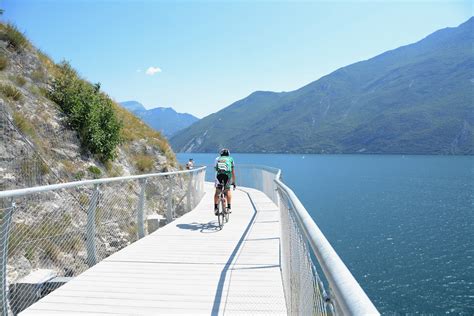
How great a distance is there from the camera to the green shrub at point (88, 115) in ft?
45.9

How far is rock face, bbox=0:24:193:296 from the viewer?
8.83 meters

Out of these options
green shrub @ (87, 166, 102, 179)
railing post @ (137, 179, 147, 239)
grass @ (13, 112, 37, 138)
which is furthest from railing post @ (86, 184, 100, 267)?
green shrub @ (87, 166, 102, 179)

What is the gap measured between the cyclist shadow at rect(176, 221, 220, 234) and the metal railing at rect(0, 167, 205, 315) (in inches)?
34.9

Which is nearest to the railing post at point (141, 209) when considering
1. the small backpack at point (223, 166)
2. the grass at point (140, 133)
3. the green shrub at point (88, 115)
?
the small backpack at point (223, 166)

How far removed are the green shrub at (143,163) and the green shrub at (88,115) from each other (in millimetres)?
1859

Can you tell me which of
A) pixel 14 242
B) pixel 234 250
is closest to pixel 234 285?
pixel 234 250

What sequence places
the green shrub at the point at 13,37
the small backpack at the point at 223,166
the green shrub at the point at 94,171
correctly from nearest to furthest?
1. the small backpack at the point at 223,166
2. the green shrub at the point at 94,171
3. the green shrub at the point at 13,37

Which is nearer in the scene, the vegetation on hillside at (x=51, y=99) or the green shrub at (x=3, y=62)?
the vegetation on hillside at (x=51, y=99)

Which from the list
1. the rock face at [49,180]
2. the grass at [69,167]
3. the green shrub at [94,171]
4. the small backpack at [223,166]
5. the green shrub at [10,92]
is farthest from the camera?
the green shrub at [94,171]

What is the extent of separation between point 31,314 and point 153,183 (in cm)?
1260

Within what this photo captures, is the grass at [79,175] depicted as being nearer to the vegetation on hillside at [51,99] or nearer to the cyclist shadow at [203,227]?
the vegetation on hillside at [51,99]

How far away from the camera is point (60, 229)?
10023 mm

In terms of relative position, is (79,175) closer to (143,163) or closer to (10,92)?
(10,92)

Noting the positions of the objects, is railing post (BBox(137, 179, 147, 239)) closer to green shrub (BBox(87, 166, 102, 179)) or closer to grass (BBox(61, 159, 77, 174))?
grass (BBox(61, 159, 77, 174))
